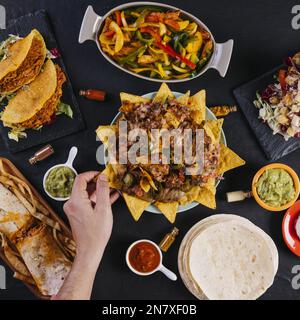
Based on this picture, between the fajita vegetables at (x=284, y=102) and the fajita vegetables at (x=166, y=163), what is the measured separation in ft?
1.64

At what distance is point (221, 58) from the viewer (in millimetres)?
3818

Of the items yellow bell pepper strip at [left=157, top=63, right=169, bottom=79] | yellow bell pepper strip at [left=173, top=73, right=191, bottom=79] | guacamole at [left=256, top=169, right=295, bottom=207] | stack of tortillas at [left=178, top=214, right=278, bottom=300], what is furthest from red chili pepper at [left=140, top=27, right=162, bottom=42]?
stack of tortillas at [left=178, top=214, right=278, bottom=300]

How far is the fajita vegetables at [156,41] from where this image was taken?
12.2ft

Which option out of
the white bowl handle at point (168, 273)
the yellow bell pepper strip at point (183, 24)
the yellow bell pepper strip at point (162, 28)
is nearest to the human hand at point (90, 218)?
the white bowl handle at point (168, 273)

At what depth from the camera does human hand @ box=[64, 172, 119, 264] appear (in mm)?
3676

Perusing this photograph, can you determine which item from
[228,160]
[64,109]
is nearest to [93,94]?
[64,109]

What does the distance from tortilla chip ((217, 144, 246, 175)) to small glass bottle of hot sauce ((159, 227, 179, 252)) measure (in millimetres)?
677

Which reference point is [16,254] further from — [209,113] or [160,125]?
[209,113]

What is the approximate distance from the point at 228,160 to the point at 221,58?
845 mm

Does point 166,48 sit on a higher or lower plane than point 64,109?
higher

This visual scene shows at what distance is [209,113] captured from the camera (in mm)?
3926

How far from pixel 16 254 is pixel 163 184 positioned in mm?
1507

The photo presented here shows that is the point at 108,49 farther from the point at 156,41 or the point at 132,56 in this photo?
the point at 156,41

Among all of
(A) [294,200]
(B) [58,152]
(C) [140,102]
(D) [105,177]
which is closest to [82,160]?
(B) [58,152]
